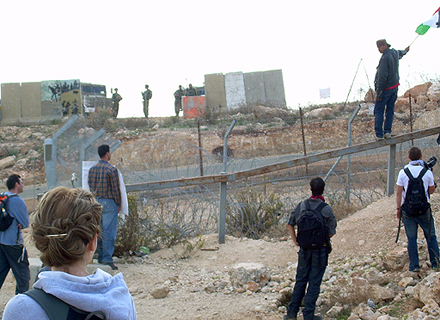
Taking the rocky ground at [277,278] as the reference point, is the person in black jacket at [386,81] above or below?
above

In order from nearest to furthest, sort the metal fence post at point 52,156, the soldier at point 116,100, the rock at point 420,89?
1. the metal fence post at point 52,156
2. the rock at point 420,89
3. the soldier at point 116,100

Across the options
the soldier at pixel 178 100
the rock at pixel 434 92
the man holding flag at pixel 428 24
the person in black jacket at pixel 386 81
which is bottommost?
the person in black jacket at pixel 386 81

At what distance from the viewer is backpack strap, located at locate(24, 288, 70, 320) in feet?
4.33

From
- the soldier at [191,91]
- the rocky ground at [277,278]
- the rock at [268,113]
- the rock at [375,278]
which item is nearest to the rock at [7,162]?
the soldier at [191,91]

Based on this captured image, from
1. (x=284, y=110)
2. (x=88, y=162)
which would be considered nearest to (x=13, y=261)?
(x=88, y=162)

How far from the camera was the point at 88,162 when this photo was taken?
5.89 meters

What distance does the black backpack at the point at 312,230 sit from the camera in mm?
3617

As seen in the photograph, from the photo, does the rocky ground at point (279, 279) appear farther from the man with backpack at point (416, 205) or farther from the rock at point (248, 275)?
the man with backpack at point (416, 205)

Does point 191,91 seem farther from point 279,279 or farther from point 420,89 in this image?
point 279,279

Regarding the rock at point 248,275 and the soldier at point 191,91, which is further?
the soldier at point 191,91

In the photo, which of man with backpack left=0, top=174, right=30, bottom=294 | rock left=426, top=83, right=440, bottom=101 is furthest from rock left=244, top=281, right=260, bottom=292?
rock left=426, top=83, right=440, bottom=101

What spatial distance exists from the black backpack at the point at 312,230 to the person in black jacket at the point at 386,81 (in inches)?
146

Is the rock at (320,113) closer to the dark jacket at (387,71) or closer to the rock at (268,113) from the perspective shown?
the rock at (268,113)

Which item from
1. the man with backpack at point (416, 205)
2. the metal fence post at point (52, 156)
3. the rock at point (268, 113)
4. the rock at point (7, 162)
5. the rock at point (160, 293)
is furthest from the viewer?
the rock at point (268, 113)
